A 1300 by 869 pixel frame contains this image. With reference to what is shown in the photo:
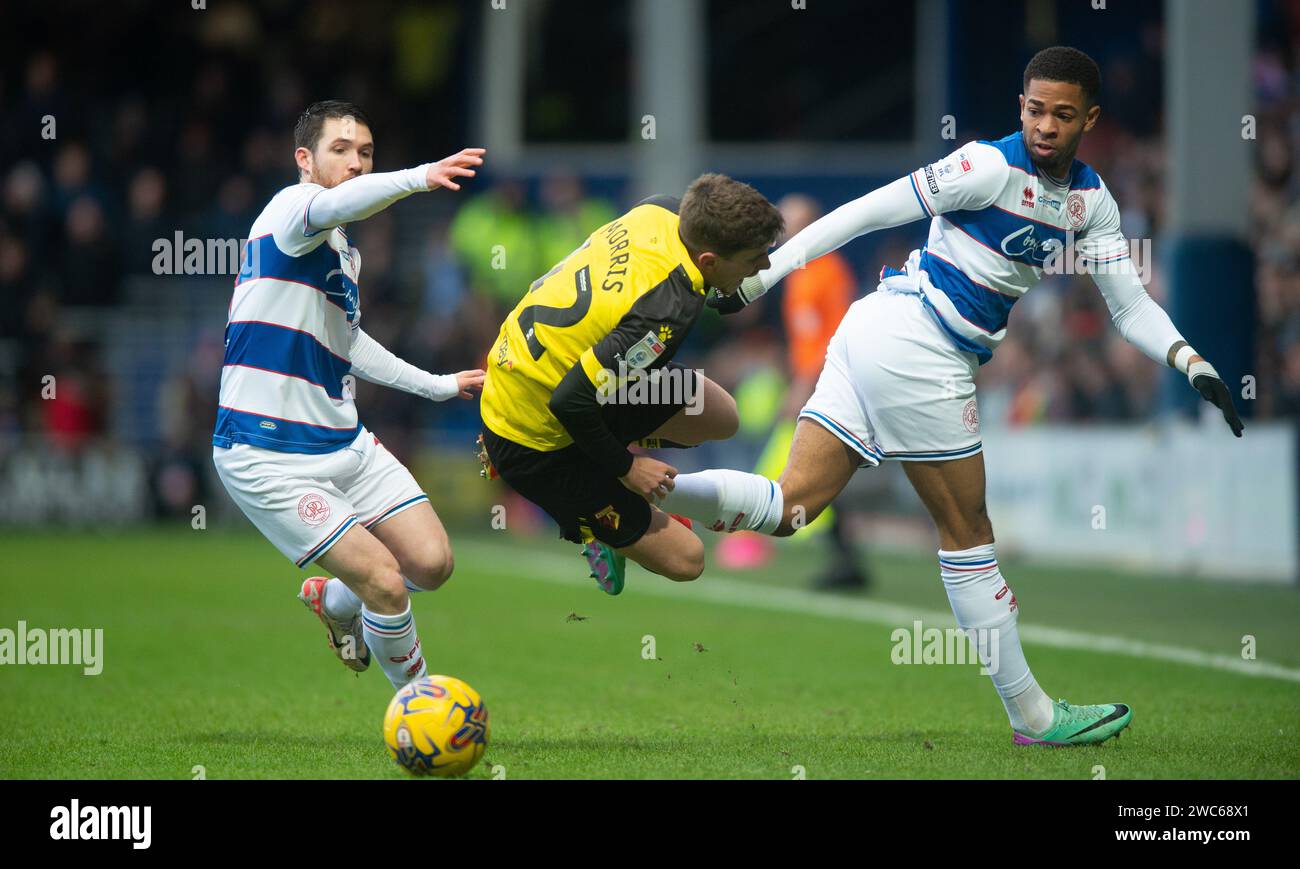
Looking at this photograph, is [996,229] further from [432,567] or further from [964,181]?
[432,567]

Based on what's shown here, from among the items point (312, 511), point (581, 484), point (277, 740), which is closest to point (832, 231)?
point (581, 484)

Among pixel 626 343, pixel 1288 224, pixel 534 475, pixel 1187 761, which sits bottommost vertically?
pixel 1187 761

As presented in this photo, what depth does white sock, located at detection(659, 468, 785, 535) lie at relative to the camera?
20.0ft

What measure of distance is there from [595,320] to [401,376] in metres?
1.16

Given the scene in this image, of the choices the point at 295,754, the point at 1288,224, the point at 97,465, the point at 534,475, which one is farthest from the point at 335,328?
the point at 97,465

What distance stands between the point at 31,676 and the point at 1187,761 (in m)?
5.54

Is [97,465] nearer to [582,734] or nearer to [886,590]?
[886,590]

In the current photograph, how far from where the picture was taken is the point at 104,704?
7.25 meters

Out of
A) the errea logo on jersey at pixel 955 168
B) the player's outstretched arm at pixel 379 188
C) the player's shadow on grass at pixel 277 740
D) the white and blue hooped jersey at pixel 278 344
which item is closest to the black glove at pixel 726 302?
the errea logo on jersey at pixel 955 168

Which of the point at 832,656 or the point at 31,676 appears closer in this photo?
the point at 31,676

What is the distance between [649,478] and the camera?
225 inches
